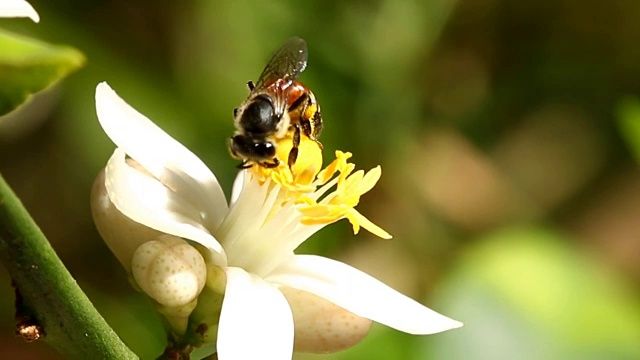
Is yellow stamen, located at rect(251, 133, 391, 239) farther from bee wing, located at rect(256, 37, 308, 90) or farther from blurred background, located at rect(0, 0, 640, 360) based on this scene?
blurred background, located at rect(0, 0, 640, 360)

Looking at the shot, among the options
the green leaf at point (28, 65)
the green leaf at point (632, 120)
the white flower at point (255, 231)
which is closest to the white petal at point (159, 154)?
the white flower at point (255, 231)

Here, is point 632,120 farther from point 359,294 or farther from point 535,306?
point 359,294

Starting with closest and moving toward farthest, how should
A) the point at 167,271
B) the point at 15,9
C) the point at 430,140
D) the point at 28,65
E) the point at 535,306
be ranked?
the point at 28,65 < the point at 15,9 < the point at 167,271 < the point at 535,306 < the point at 430,140

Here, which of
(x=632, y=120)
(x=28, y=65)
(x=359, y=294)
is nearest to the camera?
(x=28, y=65)

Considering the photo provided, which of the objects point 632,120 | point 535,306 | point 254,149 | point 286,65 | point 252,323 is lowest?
point 252,323

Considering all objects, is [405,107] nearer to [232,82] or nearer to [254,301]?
[232,82]

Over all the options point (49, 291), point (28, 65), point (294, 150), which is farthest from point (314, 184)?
point (28, 65)
